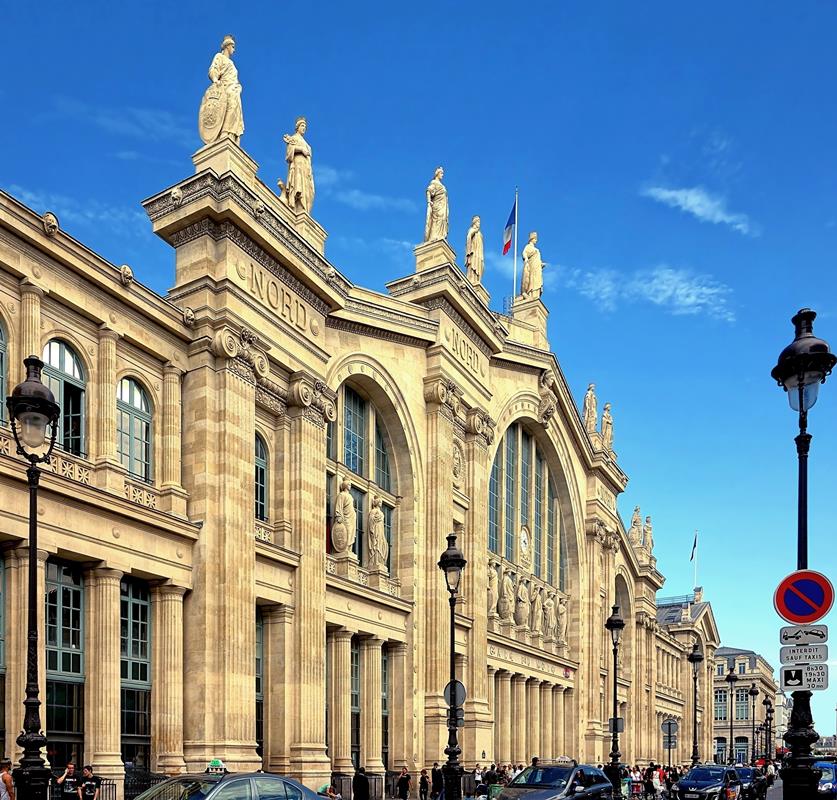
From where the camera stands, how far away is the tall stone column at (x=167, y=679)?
24.9m

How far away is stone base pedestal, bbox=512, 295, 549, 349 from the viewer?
176 feet

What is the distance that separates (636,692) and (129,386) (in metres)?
55.7

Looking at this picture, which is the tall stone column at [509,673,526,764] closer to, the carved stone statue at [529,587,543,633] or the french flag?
the carved stone statue at [529,587,543,633]

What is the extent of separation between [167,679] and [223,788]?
→ 12362 mm

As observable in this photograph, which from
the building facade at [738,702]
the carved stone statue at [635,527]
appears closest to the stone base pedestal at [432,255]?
the carved stone statue at [635,527]

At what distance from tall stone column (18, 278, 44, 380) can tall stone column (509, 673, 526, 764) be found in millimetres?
33361

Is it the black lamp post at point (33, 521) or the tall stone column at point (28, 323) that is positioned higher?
the tall stone column at point (28, 323)

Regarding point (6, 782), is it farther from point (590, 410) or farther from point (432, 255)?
point (590, 410)

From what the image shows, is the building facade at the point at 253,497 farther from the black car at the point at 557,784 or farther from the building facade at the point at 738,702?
the building facade at the point at 738,702

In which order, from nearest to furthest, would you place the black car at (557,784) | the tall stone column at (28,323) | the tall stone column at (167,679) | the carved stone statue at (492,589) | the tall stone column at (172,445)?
the black car at (557,784)
the tall stone column at (28,323)
the tall stone column at (167,679)
the tall stone column at (172,445)
the carved stone statue at (492,589)

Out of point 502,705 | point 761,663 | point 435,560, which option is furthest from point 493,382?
point 761,663

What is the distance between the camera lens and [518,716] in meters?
49.8

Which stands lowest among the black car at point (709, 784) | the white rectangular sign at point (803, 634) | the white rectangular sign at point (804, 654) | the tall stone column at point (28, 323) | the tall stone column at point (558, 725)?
the tall stone column at point (558, 725)

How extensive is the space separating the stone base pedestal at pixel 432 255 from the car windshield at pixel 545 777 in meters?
22.5
